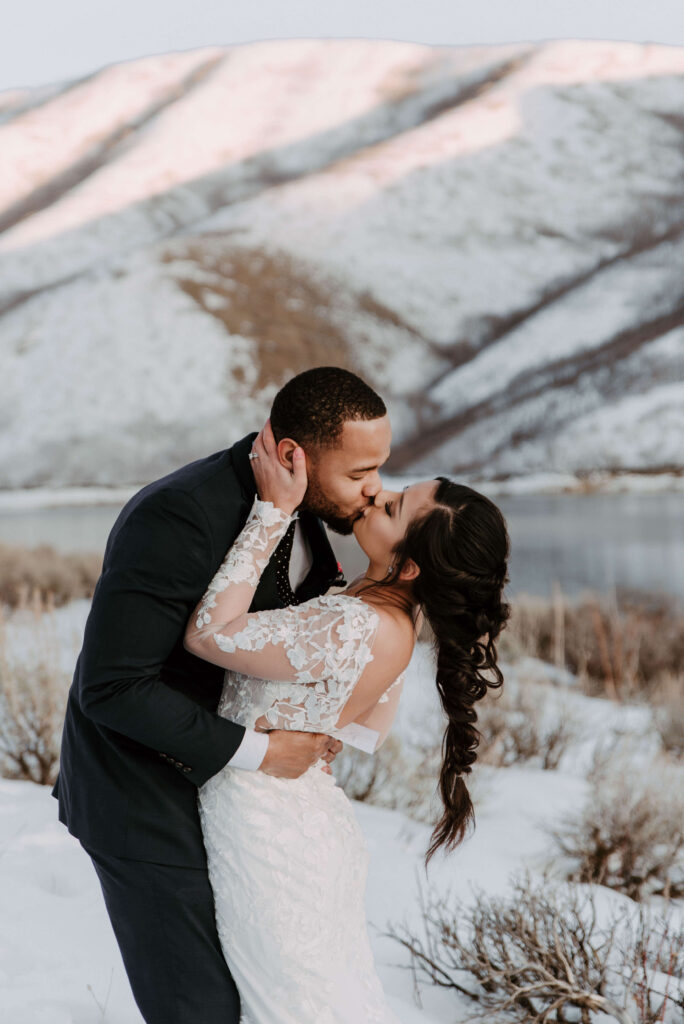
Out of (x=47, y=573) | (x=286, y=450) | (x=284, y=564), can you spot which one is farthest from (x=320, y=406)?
(x=47, y=573)

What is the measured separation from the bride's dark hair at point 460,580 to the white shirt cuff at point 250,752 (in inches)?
16.1

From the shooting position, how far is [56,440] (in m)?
18.3

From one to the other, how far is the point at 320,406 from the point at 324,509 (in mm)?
206

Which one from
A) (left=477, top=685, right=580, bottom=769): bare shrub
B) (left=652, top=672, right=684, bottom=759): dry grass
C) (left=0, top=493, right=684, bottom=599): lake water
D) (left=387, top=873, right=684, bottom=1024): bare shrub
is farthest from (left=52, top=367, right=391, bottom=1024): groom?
(left=0, top=493, right=684, bottom=599): lake water

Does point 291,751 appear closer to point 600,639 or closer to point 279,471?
point 279,471

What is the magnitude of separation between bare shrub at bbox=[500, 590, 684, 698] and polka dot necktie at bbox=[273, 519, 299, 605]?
5.82 m

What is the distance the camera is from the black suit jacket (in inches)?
59.3

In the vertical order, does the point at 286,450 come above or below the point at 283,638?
above

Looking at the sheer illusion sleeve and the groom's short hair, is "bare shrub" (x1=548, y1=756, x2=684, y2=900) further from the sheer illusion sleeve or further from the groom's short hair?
the groom's short hair

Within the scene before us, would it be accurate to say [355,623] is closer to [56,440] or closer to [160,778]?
[160,778]

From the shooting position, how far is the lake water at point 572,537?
46.3 ft

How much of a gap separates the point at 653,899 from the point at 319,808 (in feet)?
9.15

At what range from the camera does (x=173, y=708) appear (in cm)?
153

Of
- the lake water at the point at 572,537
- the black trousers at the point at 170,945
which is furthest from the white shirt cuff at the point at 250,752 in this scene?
the lake water at the point at 572,537
